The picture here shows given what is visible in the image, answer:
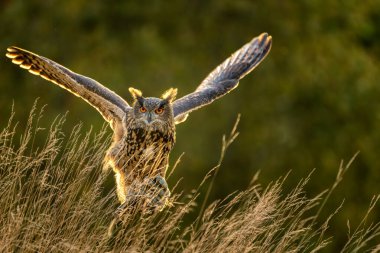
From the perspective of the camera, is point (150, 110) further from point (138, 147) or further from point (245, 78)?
point (245, 78)

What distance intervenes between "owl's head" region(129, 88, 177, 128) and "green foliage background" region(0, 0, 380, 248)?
311 inches

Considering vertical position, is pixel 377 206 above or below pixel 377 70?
below

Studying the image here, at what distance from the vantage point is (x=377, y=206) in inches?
600

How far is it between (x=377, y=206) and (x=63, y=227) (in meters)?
11.6

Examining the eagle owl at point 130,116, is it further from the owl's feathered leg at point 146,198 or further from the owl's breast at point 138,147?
the owl's feathered leg at point 146,198

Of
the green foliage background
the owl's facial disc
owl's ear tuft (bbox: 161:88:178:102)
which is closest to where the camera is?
the owl's facial disc

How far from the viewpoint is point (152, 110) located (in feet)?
18.7

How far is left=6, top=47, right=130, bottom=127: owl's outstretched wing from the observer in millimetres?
5783

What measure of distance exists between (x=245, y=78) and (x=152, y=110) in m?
9.17

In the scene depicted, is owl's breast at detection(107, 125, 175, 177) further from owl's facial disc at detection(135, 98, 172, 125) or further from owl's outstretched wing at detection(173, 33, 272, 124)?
owl's outstretched wing at detection(173, 33, 272, 124)

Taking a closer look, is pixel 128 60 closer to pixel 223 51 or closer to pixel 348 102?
pixel 223 51

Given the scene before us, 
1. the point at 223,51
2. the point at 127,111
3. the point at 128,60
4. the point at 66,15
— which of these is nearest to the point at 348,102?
the point at 223,51

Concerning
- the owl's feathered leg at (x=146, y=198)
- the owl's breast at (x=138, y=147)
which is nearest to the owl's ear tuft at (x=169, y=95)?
the owl's breast at (x=138, y=147)

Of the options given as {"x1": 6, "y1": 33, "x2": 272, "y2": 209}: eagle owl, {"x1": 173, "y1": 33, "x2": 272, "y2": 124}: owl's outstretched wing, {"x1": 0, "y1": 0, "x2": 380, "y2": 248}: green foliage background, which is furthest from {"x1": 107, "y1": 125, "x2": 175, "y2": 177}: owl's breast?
{"x1": 0, "y1": 0, "x2": 380, "y2": 248}: green foliage background
